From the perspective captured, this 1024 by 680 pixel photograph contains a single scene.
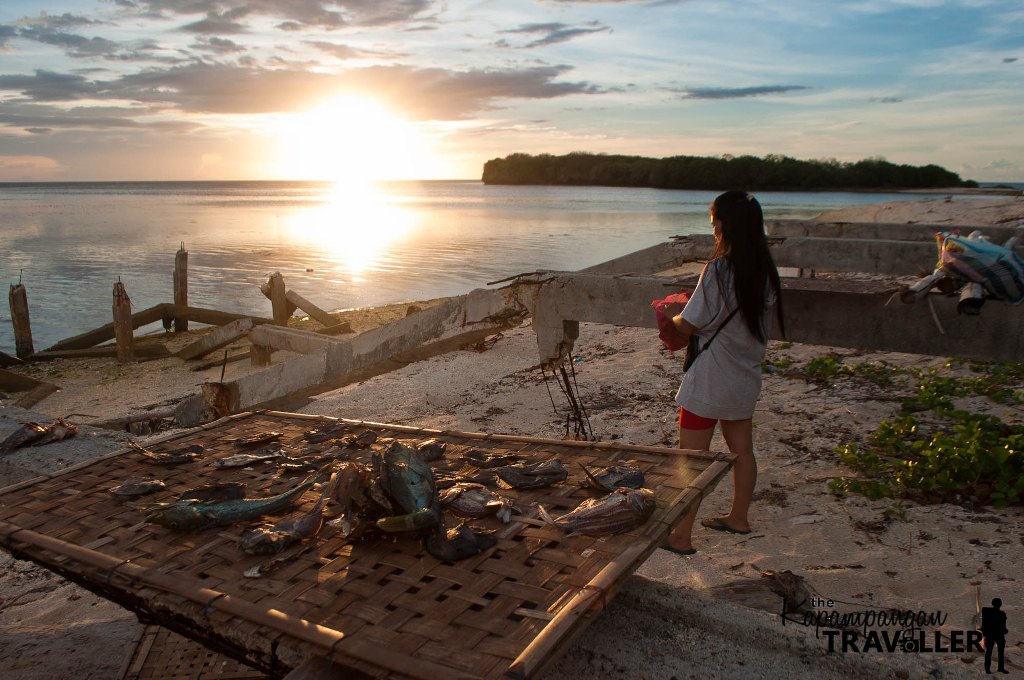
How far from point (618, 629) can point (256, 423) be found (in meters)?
2.29

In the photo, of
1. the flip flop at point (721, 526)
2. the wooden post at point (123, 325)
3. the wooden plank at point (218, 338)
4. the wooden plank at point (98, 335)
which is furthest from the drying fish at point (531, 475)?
the wooden plank at point (98, 335)

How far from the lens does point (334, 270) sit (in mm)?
24859

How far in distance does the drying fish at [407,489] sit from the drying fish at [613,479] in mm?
641

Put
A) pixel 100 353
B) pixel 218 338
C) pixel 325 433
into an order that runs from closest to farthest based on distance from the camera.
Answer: pixel 325 433, pixel 218 338, pixel 100 353

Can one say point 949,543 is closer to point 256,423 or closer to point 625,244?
point 256,423

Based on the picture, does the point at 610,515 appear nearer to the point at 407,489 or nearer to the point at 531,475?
the point at 531,475

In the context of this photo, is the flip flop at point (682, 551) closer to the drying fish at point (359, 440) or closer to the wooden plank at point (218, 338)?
the drying fish at point (359, 440)

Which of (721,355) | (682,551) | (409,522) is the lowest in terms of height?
(682,551)

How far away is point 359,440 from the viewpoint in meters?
3.55

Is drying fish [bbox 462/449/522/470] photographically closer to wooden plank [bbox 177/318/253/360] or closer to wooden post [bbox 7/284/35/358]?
wooden plank [bbox 177/318/253/360]

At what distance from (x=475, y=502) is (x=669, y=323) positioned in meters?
1.87

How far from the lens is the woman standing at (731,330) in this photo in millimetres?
3789

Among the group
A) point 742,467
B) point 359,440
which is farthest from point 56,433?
point 742,467

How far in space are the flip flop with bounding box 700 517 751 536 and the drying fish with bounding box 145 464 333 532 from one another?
2.59m
